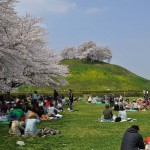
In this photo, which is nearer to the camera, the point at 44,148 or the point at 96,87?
the point at 44,148

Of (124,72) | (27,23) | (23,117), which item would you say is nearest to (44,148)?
(23,117)

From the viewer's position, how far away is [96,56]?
148 m

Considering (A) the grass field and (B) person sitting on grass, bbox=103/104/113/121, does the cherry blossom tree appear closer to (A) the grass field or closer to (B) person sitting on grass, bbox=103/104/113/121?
(A) the grass field

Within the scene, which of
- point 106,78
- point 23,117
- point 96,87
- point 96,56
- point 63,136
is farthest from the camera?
point 96,56

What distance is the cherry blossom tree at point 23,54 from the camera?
2461 cm

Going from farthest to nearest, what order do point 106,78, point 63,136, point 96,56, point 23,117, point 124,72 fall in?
point 96,56 → point 124,72 → point 106,78 → point 23,117 → point 63,136

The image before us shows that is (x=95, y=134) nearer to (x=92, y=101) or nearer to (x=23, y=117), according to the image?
(x=23, y=117)

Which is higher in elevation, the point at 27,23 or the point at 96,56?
the point at 96,56

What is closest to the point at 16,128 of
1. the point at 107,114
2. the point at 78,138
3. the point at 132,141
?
the point at 78,138

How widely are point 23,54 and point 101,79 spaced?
3248 inches

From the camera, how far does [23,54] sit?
29.1 metres

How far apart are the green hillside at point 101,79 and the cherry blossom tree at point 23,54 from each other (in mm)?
51871

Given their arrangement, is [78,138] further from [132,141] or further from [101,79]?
[101,79]

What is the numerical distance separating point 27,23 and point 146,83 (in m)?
84.1
